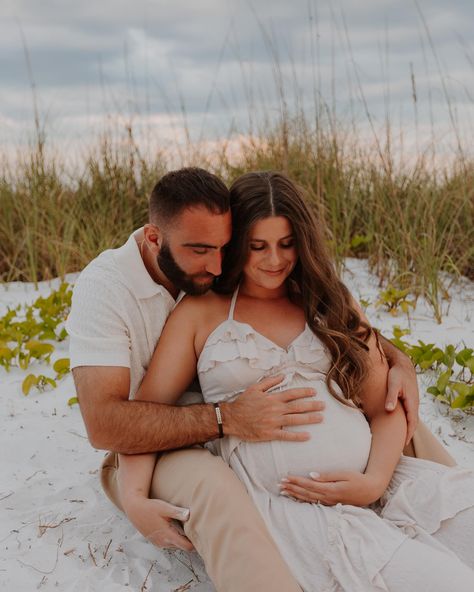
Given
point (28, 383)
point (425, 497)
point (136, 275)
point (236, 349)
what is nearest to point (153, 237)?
point (136, 275)

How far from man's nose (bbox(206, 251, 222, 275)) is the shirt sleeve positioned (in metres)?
0.32

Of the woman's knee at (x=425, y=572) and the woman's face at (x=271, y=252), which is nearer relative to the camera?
the woman's knee at (x=425, y=572)

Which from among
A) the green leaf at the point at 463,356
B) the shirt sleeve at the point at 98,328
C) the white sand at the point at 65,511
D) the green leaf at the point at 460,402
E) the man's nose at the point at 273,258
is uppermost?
the man's nose at the point at 273,258

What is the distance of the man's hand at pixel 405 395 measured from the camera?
2.63 meters

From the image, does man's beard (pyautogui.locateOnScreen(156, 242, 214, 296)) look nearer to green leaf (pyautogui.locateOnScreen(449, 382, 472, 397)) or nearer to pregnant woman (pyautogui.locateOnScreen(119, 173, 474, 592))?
pregnant woman (pyautogui.locateOnScreen(119, 173, 474, 592))

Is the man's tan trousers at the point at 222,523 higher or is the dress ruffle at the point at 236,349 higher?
the dress ruffle at the point at 236,349

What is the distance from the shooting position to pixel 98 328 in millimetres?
2465

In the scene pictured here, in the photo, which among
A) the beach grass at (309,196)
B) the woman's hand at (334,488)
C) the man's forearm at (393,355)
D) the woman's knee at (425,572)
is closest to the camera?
the woman's knee at (425,572)

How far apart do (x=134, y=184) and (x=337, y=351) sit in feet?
13.8

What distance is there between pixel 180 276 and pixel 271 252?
0.32 metres

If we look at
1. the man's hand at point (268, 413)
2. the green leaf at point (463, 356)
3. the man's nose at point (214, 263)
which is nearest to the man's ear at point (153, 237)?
the man's nose at point (214, 263)

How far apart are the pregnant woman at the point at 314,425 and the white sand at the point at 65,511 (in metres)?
0.23

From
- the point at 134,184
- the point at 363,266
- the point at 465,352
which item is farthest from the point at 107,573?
the point at 134,184

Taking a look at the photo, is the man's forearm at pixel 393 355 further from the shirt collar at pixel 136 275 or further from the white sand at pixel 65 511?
the shirt collar at pixel 136 275
